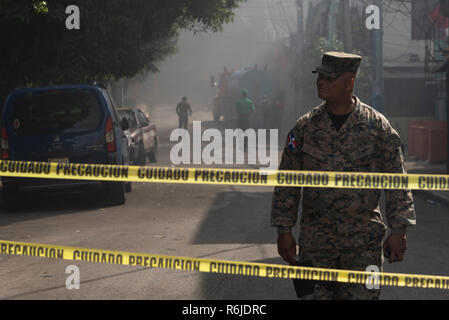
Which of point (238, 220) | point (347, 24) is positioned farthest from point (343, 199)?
point (347, 24)

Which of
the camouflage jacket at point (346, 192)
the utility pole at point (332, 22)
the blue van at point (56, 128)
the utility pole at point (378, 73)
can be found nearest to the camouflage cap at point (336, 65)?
the camouflage jacket at point (346, 192)

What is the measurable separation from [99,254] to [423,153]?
17625 mm

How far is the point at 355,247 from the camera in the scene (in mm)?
4180

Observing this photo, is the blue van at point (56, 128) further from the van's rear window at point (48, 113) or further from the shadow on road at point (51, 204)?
the shadow on road at point (51, 204)

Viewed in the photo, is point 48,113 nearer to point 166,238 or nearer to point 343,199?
point 166,238

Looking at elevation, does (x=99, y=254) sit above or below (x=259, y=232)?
above

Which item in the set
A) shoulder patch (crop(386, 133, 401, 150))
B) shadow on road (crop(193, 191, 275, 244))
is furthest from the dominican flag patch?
shadow on road (crop(193, 191, 275, 244))

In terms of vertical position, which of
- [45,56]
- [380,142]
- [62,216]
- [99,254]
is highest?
[45,56]

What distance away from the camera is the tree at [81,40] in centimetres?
1551

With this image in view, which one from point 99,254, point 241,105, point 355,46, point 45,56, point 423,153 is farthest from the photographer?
point 355,46

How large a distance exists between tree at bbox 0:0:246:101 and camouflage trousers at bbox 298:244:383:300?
11.2 metres

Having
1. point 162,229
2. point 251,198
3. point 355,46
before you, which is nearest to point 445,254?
point 162,229

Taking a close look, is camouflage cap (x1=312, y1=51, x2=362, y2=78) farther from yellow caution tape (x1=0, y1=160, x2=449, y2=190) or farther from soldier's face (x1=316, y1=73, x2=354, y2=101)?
yellow caution tape (x1=0, y1=160, x2=449, y2=190)

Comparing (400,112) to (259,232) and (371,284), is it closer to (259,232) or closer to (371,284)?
(259,232)
